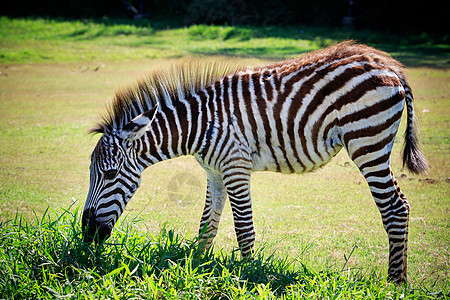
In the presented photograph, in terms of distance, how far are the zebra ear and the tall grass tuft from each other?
3.19 feet

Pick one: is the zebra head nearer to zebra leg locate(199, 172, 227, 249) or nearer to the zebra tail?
zebra leg locate(199, 172, 227, 249)

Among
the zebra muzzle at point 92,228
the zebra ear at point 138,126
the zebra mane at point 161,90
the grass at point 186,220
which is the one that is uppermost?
the zebra mane at point 161,90

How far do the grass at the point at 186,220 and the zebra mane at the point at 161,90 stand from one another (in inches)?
40.2

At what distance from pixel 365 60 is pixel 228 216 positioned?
9.03ft

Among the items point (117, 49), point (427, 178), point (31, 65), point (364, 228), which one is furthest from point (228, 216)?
point (117, 49)

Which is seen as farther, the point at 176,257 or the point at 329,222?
the point at 329,222

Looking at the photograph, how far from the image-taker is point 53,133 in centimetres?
914

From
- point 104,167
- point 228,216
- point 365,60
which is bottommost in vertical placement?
point 228,216

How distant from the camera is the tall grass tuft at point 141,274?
340 centimetres

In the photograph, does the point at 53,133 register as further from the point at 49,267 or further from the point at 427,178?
the point at 427,178

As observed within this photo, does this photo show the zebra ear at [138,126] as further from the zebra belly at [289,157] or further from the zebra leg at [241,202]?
the zebra belly at [289,157]

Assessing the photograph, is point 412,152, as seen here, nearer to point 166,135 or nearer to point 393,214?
point 393,214

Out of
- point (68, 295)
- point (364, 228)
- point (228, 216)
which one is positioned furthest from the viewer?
point (228, 216)

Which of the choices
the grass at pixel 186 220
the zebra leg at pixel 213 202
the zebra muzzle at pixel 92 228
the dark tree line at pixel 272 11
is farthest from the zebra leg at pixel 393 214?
the dark tree line at pixel 272 11
